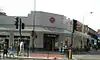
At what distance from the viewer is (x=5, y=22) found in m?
60.6

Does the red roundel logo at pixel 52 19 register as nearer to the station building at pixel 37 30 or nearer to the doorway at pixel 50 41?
the station building at pixel 37 30

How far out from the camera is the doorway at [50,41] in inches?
2388

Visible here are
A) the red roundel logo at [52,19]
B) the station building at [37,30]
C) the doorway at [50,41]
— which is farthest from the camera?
the red roundel logo at [52,19]

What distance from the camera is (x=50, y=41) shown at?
203 ft

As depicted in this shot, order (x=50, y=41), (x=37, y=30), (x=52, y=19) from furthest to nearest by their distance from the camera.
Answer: (x=50, y=41), (x=52, y=19), (x=37, y=30)

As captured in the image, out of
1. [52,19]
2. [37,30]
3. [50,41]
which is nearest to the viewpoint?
[37,30]

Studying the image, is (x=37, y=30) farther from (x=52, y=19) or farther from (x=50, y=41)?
(x=50, y=41)

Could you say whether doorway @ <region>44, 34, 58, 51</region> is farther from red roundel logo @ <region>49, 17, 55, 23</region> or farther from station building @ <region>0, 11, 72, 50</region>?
red roundel logo @ <region>49, 17, 55, 23</region>

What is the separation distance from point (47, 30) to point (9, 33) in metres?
7.61

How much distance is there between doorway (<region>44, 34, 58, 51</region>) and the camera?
60.7m

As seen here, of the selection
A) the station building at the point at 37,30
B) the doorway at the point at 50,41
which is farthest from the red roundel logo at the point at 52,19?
the doorway at the point at 50,41

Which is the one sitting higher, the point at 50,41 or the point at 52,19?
the point at 52,19

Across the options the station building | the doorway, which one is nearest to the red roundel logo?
the station building

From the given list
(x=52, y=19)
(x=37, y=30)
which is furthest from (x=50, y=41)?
(x=37, y=30)
